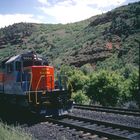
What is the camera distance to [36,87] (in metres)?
14.1

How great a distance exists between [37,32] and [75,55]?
137 ft

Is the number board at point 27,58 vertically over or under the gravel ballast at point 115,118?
over

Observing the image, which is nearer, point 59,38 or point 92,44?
point 92,44

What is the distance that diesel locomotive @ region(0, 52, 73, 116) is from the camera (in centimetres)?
1362

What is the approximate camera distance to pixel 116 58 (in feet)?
167

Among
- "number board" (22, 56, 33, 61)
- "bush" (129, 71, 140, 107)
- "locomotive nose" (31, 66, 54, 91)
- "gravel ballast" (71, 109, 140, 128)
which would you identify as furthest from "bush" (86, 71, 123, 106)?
"number board" (22, 56, 33, 61)

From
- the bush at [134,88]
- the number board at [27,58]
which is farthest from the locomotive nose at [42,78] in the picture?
the bush at [134,88]

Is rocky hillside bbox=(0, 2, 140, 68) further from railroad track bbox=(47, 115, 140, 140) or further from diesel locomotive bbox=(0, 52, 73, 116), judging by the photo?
railroad track bbox=(47, 115, 140, 140)

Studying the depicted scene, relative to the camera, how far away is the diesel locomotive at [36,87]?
1362 centimetres

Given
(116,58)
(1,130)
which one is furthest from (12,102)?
(116,58)

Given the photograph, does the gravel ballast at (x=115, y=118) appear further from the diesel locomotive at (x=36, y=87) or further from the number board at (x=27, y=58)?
the number board at (x=27, y=58)

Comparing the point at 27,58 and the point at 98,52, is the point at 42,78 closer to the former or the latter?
the point at 27,58

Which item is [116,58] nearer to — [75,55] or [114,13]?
[75,55]

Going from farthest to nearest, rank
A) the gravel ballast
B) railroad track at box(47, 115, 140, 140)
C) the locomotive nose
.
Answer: the locomotive nose → the gravel ballast → railroad track at box(47, 115, 140, 140)
